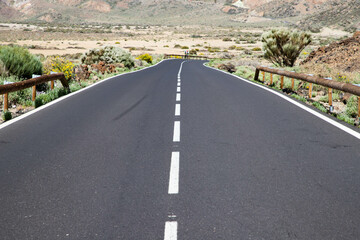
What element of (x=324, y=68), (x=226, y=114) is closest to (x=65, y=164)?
(x=226, y=114)

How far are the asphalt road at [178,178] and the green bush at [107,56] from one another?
2333 centimetres

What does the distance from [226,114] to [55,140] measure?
4.42 meters

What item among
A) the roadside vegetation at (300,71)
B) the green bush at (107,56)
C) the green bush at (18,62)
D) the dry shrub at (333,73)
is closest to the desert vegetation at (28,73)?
the green bush at (18,62)

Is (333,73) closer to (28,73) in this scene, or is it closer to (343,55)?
(343,55)

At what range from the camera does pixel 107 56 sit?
32500 mm

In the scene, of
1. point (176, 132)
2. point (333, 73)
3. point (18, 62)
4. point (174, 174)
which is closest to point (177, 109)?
point (176, 132)

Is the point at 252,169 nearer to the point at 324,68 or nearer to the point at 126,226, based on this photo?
the point at 126,226

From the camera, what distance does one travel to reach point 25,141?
693cm

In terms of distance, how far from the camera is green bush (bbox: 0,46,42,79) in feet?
47.5

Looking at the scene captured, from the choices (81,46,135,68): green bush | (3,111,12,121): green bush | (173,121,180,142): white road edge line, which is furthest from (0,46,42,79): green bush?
(81,46,135,68): green bush

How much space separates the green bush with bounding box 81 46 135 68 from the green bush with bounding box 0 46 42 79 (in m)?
15.9

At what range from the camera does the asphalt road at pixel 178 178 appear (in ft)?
12.3

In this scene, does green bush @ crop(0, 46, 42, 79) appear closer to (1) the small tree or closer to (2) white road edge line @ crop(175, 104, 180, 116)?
(2) white road edge line @ crop(175, 104, 180, 116)

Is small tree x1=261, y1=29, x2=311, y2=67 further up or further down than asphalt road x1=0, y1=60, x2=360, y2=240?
further up
